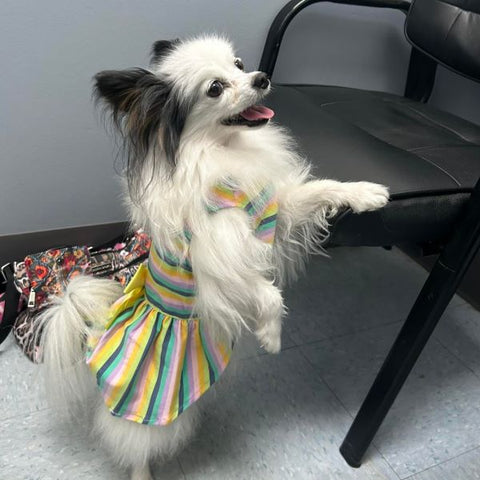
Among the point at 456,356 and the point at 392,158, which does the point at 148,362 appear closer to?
the point at 392,158

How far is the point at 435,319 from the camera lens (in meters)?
0.97

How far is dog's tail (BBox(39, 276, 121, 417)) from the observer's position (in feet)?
2.92

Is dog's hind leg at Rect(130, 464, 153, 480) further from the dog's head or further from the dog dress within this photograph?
the dog's head

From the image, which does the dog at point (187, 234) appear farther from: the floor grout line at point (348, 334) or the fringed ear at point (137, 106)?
the floor grout line at point (348, 334)

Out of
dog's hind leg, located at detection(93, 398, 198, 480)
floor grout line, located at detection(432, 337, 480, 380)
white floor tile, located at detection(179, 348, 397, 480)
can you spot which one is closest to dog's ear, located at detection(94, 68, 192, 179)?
dog's hind leg, located at detection(93, 398, 198, 480)

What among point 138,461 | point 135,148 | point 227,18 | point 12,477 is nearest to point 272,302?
point 135,148

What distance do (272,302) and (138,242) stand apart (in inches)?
32.5

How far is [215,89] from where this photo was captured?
0.74 meters

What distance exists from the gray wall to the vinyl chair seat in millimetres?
369

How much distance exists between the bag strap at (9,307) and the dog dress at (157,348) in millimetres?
571

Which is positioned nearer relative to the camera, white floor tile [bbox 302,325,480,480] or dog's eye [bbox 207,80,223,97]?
dog's eye [bbox 207,80,223,97]

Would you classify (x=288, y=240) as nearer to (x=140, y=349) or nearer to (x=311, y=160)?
(x=311, y=160)

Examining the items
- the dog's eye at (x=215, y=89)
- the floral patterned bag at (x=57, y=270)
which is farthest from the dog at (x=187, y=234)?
the floral patterned bag at (x=57, y=270)

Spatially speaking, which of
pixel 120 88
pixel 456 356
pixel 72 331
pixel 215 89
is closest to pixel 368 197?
pixel 215 89
